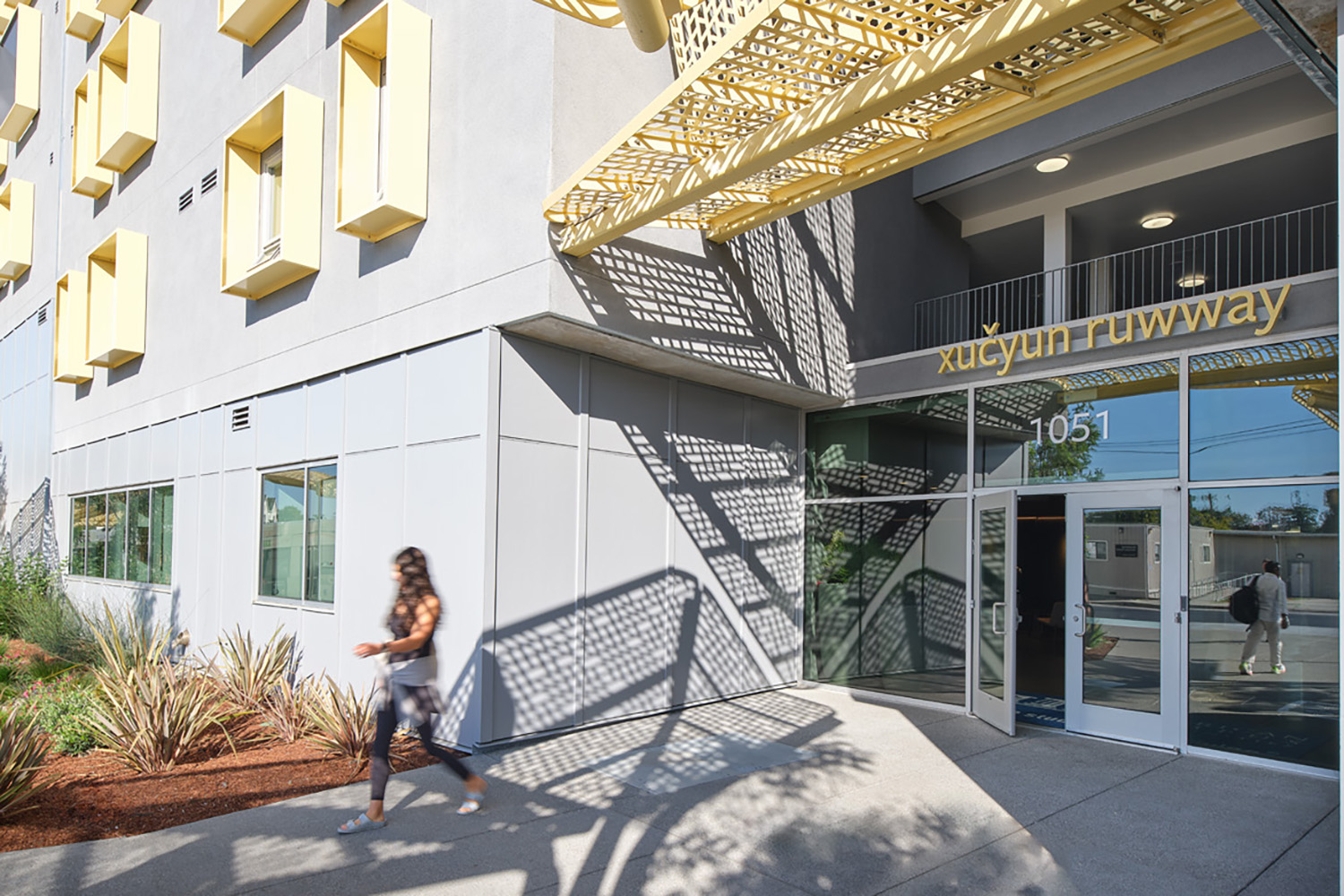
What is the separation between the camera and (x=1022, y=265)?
1543cm

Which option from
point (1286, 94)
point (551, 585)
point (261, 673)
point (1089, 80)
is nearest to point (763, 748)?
point (551, 585)

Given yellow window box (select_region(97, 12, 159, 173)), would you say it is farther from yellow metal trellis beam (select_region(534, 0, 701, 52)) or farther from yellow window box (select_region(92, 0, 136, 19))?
yellow metal trellis beam (select_region(534, 0, 701, 52))

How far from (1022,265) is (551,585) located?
11.2m

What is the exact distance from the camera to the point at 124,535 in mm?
14000

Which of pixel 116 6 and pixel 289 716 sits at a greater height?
pixel 116 6

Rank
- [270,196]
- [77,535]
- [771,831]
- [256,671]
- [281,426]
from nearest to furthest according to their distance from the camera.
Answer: [771,831] → [256,671] → [281,426] → [270,196] → [77,535]

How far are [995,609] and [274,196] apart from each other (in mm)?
9822

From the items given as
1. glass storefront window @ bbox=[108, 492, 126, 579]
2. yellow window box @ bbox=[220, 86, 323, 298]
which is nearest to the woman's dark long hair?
yellow window box @ bbox=[220, 86, 323, 298]

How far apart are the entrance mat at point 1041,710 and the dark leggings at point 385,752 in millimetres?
6054

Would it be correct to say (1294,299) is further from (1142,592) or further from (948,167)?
(948,167)

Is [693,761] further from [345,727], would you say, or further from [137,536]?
[137,536]

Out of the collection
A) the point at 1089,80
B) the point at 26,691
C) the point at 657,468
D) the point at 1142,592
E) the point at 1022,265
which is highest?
the point at 1022,265

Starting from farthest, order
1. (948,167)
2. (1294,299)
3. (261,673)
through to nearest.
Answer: (948,167), (261,673), (1294,299)

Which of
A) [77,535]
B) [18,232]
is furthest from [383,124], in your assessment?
[18,232]
